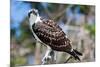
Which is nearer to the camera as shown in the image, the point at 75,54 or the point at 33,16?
the point at 33,16

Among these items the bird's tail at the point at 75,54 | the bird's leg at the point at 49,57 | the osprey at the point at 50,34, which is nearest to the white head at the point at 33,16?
the osprey at the point at 50,34

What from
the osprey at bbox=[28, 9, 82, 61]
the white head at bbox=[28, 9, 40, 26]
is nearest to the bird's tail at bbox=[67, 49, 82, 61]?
the osprey at bbox=[28, 9, 82, 61]

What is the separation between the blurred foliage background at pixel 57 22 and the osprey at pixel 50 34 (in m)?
0.04

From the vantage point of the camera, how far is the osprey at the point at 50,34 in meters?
2.04

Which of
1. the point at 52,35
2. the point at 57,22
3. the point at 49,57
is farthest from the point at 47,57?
the point at 57,22

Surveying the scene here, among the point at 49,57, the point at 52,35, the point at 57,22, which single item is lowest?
the point at 49,57

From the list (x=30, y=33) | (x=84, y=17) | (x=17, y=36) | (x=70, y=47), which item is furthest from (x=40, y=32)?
(x=84, y=17)

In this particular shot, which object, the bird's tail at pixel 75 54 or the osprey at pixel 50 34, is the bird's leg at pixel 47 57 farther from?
the bird's tail at pixel 75 54

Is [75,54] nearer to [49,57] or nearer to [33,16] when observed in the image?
[49,57]

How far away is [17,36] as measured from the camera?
6.44 feet

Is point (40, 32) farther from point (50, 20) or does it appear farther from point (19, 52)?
point (19, 52)

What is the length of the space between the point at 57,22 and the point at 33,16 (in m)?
0.27

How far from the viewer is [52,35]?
2107mm
